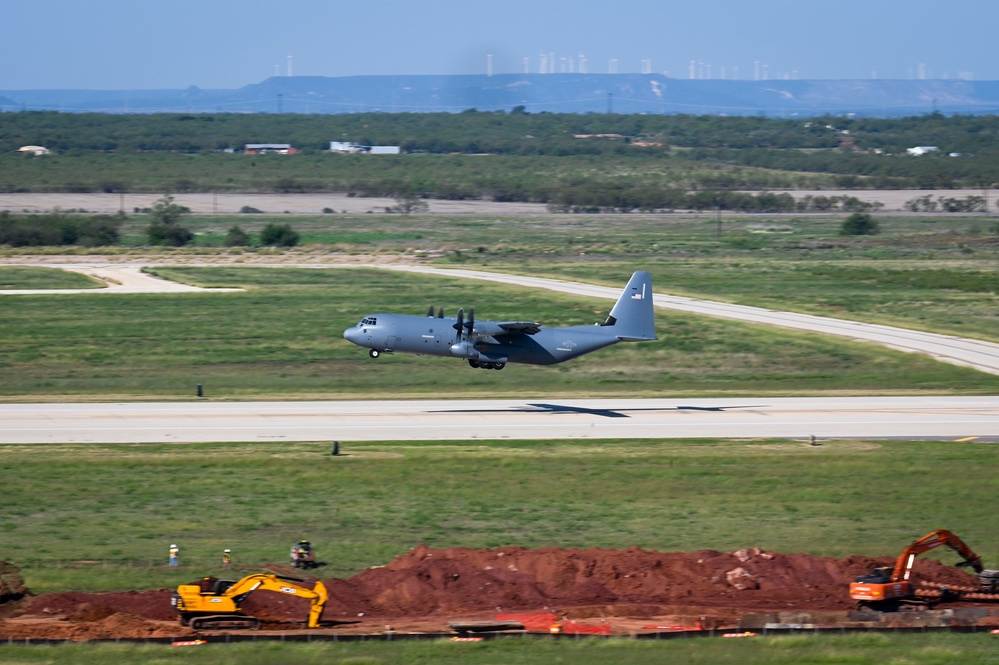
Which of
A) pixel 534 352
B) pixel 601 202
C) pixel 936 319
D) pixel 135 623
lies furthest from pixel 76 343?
pixel 601 202

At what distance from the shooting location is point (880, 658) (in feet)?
72.5

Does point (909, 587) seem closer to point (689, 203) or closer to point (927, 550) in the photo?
point (927, 550)

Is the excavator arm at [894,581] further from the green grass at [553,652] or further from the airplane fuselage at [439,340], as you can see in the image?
the airplane fuselage at [439,340]

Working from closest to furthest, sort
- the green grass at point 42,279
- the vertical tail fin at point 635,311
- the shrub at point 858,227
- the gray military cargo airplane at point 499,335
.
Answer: the gray military cargo airplane at point 499,335 → the vertical tail fin at point 635,311 → the green grass at point 42,279 → the shrub at point 858,227

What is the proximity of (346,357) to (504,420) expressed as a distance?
18879 millimetres

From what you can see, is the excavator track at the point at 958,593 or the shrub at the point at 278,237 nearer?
the excavator track at the point at 958,593

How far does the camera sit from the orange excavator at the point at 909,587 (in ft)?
80.4

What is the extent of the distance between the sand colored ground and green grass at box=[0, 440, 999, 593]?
1.98 meters

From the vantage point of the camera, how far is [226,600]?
23.5 metres

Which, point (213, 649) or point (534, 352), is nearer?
point (213, 649)

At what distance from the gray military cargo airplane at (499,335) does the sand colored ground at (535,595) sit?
20799 millimetres

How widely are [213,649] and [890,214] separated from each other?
158 metres

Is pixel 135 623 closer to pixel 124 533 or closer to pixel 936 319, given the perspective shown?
pixel 124 533

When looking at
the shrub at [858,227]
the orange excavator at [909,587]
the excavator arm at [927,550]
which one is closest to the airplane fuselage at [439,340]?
the orange excavator at [909,587]
